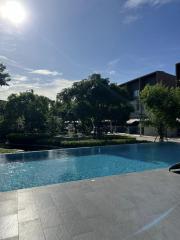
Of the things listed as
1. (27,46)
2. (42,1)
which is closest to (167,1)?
(42,1)

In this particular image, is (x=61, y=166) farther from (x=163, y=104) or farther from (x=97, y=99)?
(x=163, y=104)

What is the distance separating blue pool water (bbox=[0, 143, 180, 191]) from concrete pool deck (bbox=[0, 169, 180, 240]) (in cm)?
296

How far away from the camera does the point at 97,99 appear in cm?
2673

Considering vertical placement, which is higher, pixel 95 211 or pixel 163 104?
pixel 163 104

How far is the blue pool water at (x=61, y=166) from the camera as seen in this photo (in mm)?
10969

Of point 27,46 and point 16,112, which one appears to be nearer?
point 27,46

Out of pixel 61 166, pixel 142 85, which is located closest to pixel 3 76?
pixel 61 166

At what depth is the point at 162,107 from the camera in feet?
79.9

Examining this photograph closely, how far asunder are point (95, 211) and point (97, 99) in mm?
21498

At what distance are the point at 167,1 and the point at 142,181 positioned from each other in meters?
10.1

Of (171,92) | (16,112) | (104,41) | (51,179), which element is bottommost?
(51,179)

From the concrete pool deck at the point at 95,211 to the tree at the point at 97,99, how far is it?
1879cm

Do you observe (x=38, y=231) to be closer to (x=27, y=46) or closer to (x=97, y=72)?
(x=27, y=46)

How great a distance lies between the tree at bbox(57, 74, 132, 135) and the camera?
26734 mm
